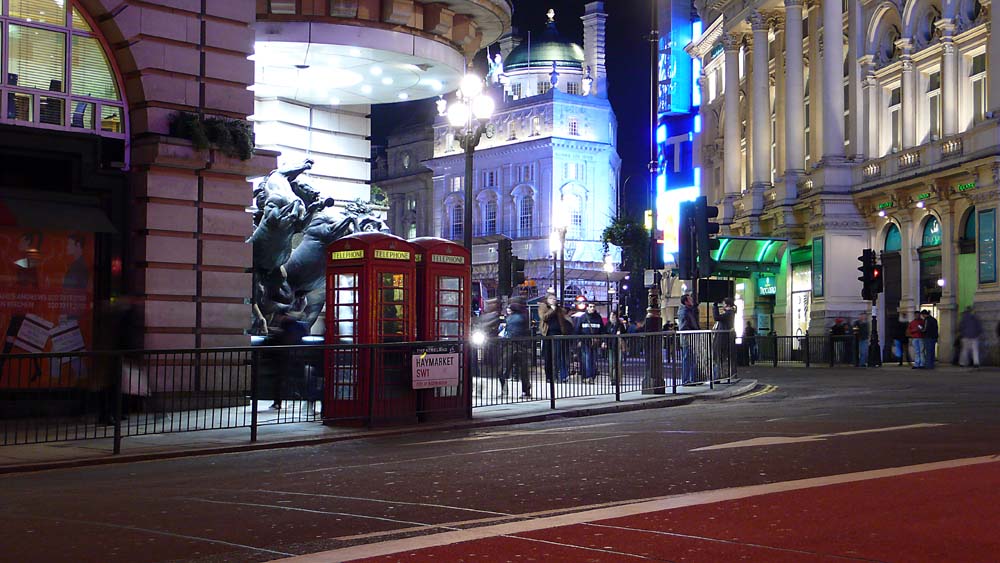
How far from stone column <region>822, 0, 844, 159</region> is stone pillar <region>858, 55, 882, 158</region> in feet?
2.58

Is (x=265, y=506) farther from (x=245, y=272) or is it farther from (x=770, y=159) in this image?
(x=770, y=159)

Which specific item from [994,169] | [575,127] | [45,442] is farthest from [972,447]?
[575,127]

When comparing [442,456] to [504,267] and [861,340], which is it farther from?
[861,340]

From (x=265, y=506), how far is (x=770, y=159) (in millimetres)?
47614

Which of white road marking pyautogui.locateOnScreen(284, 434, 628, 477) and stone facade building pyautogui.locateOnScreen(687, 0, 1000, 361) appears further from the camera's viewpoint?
stone facade building pyautogui.locateOnScreen(687, 0, 1000, 361)

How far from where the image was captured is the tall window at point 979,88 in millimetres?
37250

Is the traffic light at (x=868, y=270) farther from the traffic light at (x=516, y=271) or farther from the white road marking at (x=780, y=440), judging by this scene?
the white road marking at (x=780, y=440)

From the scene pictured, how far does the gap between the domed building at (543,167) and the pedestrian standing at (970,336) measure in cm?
8324

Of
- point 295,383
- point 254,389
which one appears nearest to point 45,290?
point 295,383

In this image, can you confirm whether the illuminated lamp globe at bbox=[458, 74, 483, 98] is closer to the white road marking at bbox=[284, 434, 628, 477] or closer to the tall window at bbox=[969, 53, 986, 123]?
the white road marking at bbox=[284, 434, 628, 477]

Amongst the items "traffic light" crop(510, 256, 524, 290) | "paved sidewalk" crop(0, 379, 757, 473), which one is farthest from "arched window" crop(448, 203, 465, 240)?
"paved sidewalk" crop(0, 379, 757, 473)

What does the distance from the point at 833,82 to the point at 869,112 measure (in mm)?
1781

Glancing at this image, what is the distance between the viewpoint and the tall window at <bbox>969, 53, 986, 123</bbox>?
3725 cm

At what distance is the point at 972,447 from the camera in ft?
35.7
